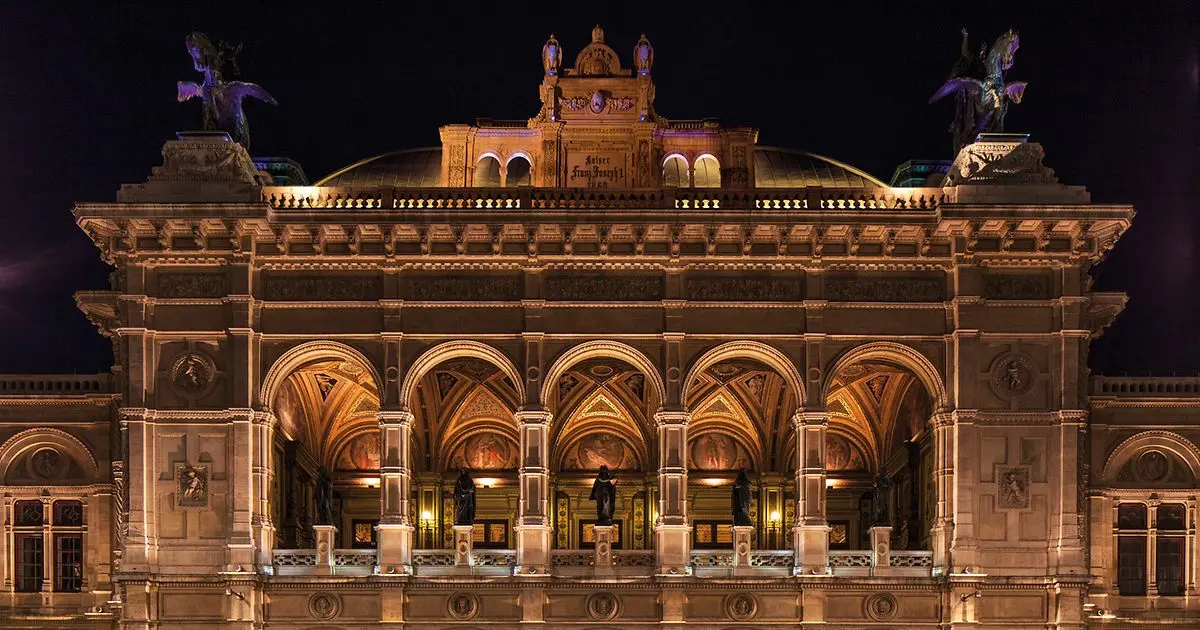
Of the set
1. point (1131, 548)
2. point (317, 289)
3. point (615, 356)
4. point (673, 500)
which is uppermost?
point (317, 289)

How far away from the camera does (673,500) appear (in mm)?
39062

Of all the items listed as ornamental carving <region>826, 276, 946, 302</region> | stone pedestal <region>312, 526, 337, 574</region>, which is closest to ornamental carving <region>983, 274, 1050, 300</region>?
ornamental carving <region>826, 276, 946, 302</region>

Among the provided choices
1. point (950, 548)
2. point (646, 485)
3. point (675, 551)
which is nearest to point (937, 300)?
point (950, 548)

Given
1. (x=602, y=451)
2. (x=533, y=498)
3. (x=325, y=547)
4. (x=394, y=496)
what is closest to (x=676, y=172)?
(x=602, y=451)

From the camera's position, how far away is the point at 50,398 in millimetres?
42312

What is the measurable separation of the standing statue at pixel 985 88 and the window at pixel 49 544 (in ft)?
78.9

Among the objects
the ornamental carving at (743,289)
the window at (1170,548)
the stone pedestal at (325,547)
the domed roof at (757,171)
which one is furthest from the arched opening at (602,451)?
the window at (1170,548)

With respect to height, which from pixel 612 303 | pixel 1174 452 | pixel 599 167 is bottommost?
pixel 1174 452

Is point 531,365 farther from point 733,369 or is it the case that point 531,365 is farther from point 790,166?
point 790,166

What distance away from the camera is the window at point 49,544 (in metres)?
42.2

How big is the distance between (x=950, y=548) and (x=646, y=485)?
11.7 m

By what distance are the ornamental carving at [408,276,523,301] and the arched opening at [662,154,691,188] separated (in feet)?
25.9

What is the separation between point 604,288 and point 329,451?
12465mm

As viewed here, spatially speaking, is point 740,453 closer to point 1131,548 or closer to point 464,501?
point 464,501
